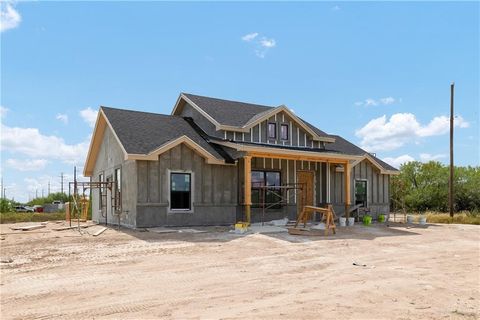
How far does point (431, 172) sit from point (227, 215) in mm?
26167

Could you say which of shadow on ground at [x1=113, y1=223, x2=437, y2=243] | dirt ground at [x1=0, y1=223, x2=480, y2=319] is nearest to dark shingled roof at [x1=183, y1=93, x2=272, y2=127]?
shadow on ground at [x1=113, y1=223, x2=437, y2=243]

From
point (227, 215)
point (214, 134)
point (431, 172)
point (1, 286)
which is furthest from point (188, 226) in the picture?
point (431, 172)

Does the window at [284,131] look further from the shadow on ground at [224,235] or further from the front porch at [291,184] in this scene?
the shadow on ground at [224,235]

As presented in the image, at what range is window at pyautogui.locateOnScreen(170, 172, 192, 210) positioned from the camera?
18234mm

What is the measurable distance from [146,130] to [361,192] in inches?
510

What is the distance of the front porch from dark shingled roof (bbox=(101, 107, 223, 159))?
251cm

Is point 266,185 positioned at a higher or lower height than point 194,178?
lower

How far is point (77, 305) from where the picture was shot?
6883 millimetres

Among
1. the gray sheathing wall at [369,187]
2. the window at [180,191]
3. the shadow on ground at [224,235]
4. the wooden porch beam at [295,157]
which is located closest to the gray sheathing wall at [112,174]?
the shadow on ground at [224,235]

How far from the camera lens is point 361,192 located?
2605 cm

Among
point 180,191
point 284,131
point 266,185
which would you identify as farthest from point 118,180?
point 284,131

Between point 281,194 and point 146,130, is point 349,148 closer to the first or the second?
point 281,194

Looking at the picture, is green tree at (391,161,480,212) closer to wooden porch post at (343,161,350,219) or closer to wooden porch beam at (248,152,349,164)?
wooden porch post at (343,161,350,219)

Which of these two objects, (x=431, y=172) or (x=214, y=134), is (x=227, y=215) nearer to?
(x=214, y=134)
